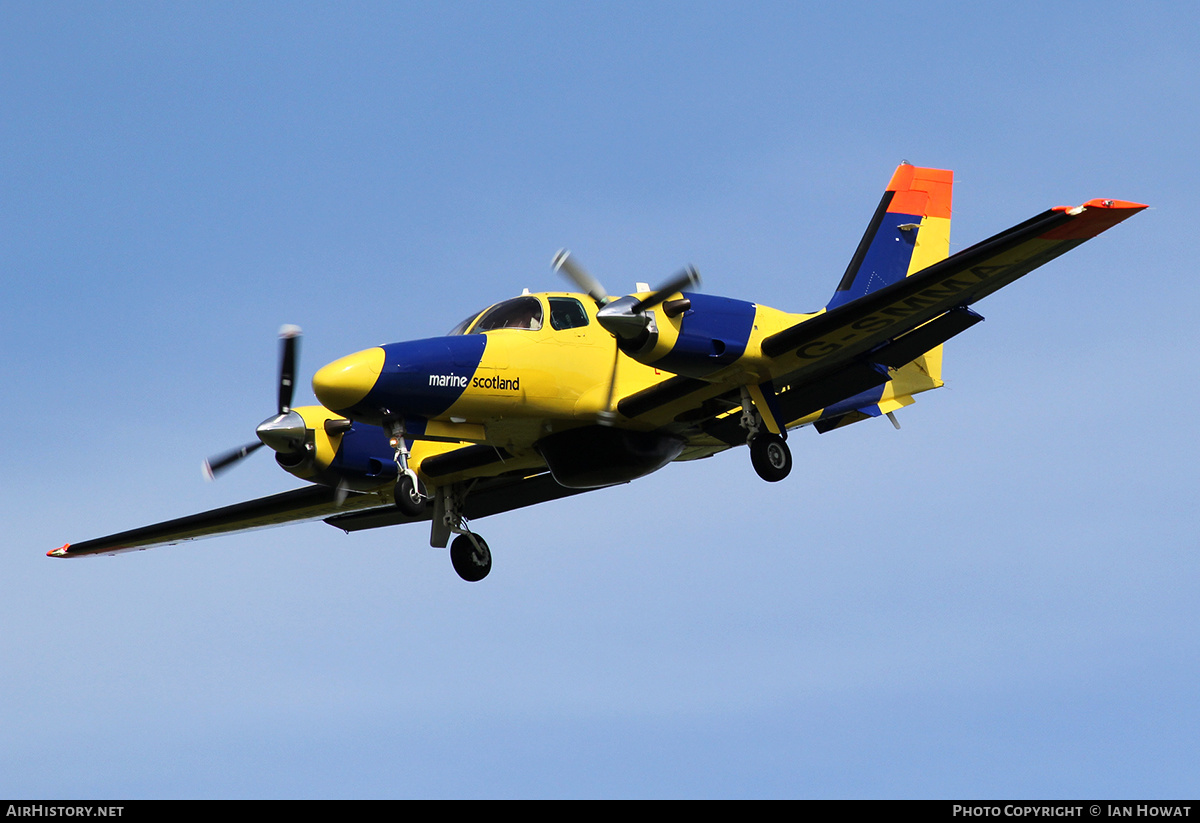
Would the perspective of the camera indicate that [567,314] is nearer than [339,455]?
Yes

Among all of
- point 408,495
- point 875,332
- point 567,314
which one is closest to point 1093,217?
point 875,332

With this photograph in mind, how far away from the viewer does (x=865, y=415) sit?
21.1 metres

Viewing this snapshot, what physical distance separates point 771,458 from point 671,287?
255 centimetres

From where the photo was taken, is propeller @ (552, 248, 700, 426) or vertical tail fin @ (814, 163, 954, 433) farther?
vertical tail fin @ (814, 163, 954, 433)

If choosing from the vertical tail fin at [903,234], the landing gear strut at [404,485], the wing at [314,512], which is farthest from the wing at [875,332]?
the wing at [314,512]

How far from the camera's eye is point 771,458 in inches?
711

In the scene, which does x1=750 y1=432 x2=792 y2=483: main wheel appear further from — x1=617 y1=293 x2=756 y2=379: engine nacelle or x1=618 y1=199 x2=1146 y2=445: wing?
x1=617 y1=293 x2=756 y2=379: engine nacelle

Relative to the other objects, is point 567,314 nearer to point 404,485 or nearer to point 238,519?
point 404,485

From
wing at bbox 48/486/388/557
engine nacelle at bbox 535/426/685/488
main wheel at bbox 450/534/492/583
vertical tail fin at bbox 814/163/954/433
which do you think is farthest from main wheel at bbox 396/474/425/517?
vertical tail fin at bbox 814/163/954/433

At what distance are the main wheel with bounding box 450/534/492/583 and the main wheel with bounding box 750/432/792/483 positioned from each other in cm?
485

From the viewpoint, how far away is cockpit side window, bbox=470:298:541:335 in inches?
724

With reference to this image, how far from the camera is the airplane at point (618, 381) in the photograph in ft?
56.8

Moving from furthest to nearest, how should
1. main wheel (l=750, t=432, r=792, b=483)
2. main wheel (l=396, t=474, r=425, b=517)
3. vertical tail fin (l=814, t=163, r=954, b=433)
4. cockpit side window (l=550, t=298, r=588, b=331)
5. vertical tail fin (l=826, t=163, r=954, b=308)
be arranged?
vertical tail fin (l=826, t=163, r=954, b=308) → vertical tail fin (l=814, t=163, r=954, b=433) → cockpit side window (l=550, t=298, r=588, b=331) → main wheel (l=750, t=432, r=792, b=483) → main wheel (l=396, t=474, r=425, b=517)

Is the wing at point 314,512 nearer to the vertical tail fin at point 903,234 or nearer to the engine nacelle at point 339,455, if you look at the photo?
the engine nacelle at point 339,455
